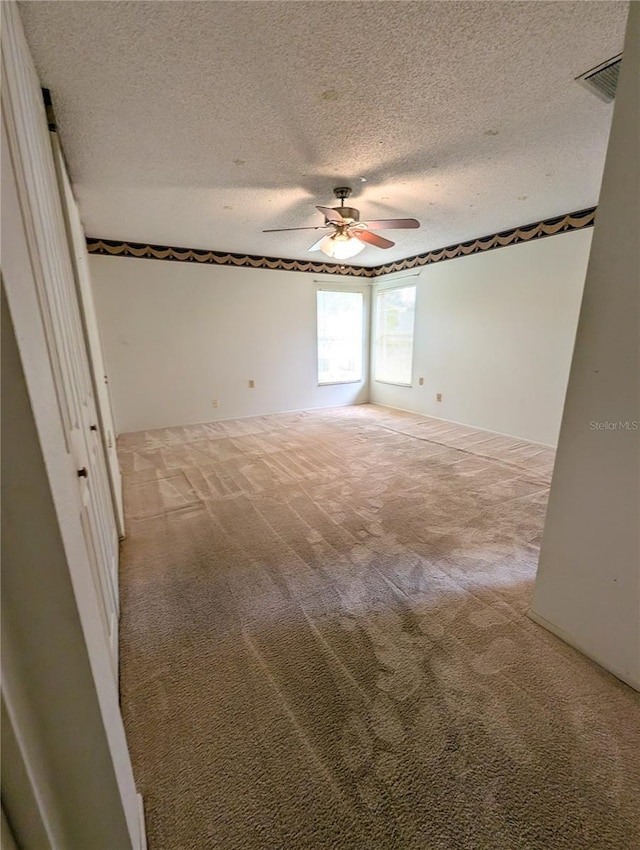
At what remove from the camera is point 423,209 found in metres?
3.11

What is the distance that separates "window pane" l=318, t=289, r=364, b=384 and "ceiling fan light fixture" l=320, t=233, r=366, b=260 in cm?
250

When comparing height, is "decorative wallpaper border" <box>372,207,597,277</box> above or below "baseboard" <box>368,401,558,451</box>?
above

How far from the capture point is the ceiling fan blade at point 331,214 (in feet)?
8.08

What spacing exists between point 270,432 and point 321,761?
12.0 ft

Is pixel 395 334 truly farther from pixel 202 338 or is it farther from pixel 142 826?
pixel 142 826

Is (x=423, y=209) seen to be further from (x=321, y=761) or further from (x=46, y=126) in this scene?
(x=321, y=761)

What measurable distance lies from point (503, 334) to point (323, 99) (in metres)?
3.35

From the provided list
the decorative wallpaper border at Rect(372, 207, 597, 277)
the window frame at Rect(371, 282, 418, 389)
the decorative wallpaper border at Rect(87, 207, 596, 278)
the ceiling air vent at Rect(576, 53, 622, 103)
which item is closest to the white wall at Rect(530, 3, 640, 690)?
the ceiling air vent at Rect(576, 53, 622, 103)

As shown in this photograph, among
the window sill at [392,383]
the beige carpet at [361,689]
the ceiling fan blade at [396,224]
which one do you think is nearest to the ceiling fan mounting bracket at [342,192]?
the ceiling fan blade at [396,224]

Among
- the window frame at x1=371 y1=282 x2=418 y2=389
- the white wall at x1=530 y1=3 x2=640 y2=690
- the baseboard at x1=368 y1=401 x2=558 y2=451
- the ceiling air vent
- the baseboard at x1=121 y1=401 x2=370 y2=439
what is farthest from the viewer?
the window frame at x1=371 y1=282 x2=418 y2=389

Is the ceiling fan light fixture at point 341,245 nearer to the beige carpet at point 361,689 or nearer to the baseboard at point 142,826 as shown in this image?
the beige carpet at point 361,689

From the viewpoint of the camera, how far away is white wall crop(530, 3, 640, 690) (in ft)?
3.76

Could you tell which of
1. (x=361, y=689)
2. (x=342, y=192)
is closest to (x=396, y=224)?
(x=342, y=192)

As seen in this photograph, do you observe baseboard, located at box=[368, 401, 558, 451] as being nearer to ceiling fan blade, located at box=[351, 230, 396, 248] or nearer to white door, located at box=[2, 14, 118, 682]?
ceiling fan blade, located at box=[351, 230, 396, 248]
